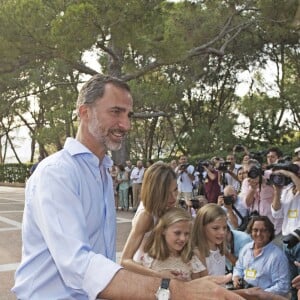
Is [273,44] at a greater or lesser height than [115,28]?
greater

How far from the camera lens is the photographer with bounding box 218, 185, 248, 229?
20.2 ft

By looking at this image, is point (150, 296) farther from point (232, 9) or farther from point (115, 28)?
point (232, 9)

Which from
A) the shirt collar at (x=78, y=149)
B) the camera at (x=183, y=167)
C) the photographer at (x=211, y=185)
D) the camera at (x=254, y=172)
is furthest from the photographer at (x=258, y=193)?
the camera at (x=183, y=167)

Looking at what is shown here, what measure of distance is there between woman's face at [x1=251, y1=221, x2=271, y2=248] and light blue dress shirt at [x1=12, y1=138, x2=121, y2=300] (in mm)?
3134

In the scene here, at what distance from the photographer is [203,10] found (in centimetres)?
1802

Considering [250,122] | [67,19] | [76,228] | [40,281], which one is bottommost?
[40,281]

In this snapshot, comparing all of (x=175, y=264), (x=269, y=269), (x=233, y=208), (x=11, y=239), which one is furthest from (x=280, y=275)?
(x=11, y=239)

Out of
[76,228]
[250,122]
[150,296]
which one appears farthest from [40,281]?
[250,122]

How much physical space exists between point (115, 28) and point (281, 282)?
11.4 m

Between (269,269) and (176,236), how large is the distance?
1.46 m

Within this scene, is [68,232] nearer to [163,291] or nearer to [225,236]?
[163,291]

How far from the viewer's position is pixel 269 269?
182 inches

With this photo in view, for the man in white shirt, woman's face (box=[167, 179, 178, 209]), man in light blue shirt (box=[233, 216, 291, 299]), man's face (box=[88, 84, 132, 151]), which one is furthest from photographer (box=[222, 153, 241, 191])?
man's face (box=[88, 84, 132, 151])

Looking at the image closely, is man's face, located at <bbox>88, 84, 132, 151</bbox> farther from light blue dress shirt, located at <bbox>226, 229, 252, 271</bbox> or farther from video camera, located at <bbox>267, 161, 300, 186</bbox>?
video camera, located at <bbox>267, 161, 300, 186</bbox>
